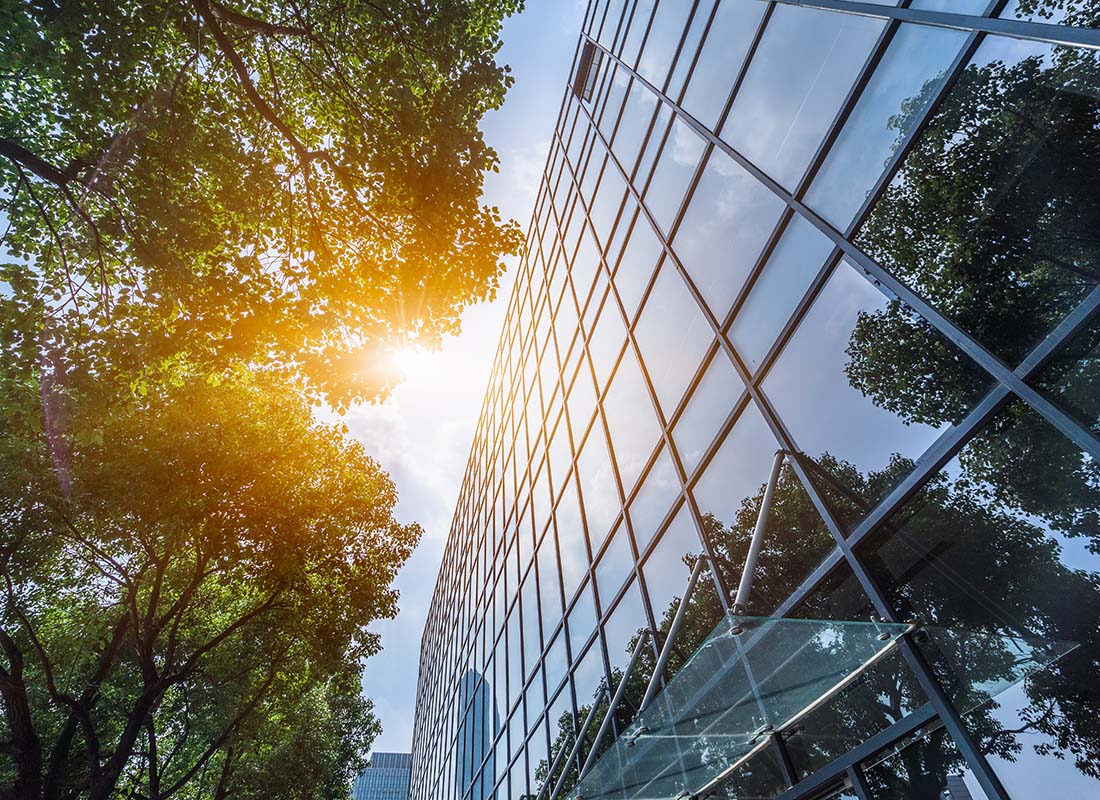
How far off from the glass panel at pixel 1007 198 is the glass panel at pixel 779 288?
0.83m

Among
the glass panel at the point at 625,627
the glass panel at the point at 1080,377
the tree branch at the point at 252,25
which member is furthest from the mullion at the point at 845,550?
the tree branch at the point at 252,25

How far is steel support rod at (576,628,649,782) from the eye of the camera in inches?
269

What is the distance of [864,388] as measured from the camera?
4094mm

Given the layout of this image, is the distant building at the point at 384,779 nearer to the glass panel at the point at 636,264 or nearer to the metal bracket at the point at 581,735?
the metal bracket at the point at 581,735

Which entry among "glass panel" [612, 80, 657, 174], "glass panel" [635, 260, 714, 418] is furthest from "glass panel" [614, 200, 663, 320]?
"glass panel" [612, 80, 657, 174]

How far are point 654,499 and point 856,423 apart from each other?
11.2ft

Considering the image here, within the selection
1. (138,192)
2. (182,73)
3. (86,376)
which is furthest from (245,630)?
(182,73)

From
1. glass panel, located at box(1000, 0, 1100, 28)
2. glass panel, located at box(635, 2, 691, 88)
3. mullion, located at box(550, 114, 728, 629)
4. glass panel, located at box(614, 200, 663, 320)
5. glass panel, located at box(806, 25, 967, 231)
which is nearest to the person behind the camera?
glass panel, located at box(1000, 0, 1100, 28)

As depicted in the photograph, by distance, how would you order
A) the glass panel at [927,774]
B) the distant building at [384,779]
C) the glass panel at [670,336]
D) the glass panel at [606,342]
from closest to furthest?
the glass panel at [927,774] < the glass panel at [670,336] < the glass panel at [606,342] < the distant building at [384,779]

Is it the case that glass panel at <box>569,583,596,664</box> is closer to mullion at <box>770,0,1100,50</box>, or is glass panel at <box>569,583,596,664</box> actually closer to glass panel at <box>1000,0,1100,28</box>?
mullion at <box>770,0,1100,50</box>

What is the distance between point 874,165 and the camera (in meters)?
4.25

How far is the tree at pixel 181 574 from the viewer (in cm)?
1055

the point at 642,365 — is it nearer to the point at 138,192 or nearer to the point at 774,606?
the point at 774,606

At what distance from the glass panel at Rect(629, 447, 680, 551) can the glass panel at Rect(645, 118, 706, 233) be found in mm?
3429
